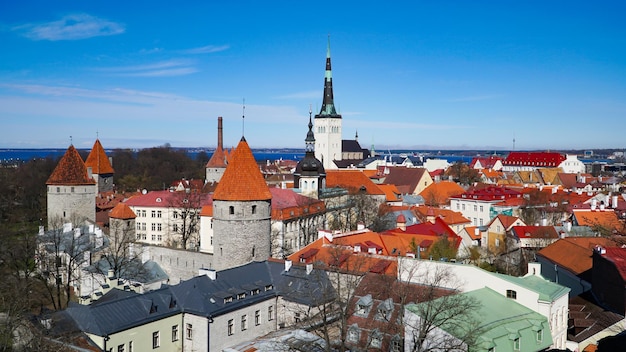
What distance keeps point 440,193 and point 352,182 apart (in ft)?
30.4

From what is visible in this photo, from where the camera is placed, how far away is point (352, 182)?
60.4 metres

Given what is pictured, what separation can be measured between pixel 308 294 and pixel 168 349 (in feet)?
19.1

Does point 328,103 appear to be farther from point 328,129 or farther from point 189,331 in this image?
point 189,331

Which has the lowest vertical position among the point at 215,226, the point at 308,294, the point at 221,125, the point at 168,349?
the point at 168,349

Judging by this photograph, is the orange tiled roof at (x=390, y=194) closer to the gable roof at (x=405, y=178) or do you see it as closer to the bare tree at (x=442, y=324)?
the gable roof at (x=405, y=178)

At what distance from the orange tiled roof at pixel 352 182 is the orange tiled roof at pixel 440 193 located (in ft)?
19.2

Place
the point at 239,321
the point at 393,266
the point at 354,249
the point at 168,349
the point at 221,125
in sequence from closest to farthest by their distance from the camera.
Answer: the point at 168,349 → the point at 239,321 → the point at 393,266 → the point at 354,249 → the point at 221,125

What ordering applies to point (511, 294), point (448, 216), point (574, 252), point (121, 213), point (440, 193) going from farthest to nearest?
point (440, 193) → point (448, 216) → point (121, 213) → point (574, 252) → point (511, 294)

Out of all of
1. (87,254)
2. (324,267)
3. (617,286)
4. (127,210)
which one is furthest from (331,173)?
(617,286)

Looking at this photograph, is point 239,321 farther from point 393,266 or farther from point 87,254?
point 87,254

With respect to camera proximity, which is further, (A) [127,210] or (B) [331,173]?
(B) [331,173]

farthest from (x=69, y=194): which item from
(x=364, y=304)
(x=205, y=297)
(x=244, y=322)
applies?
(x=364, y=304)

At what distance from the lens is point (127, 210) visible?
3934 centimetres

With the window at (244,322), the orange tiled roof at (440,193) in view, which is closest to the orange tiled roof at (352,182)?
the orange tiled roof at (440,193)
